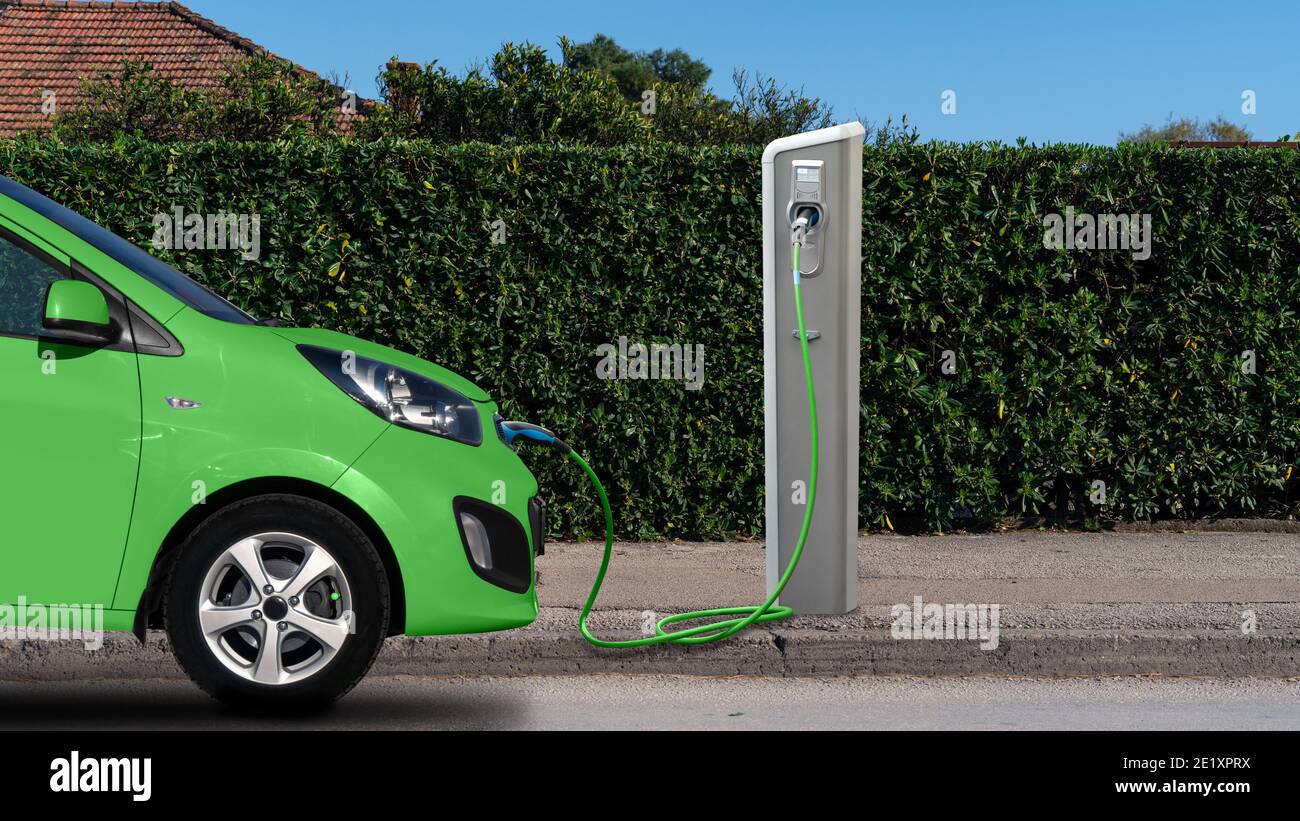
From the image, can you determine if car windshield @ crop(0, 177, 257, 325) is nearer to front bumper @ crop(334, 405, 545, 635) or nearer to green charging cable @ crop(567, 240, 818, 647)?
front bumper @ crop(334, 405, 545, 635)

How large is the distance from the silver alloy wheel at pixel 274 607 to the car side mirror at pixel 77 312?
0.82 metres

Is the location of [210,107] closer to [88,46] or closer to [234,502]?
[234,502]

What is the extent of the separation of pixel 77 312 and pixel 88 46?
2118 cm

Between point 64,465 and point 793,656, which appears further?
point 793,656

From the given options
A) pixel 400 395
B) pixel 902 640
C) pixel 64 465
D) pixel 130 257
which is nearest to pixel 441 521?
pixel 400 395

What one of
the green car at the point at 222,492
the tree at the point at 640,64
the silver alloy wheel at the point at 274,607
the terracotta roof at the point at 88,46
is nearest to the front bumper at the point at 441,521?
the green car at the point at 222,492

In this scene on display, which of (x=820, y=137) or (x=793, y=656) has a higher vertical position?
(x=820, y=137)

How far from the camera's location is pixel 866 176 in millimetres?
7715

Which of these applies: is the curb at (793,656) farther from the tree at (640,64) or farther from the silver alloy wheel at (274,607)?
the tree at (640,64)

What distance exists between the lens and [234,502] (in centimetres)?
434

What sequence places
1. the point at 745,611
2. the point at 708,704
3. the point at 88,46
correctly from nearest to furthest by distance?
the point at 708,704
the point at 745,611
the point at 88,46

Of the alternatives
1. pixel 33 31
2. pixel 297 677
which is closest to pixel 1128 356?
pixel 297 677

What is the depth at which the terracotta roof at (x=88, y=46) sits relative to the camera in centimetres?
2141

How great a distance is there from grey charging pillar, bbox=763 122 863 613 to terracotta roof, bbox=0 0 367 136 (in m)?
17.2
